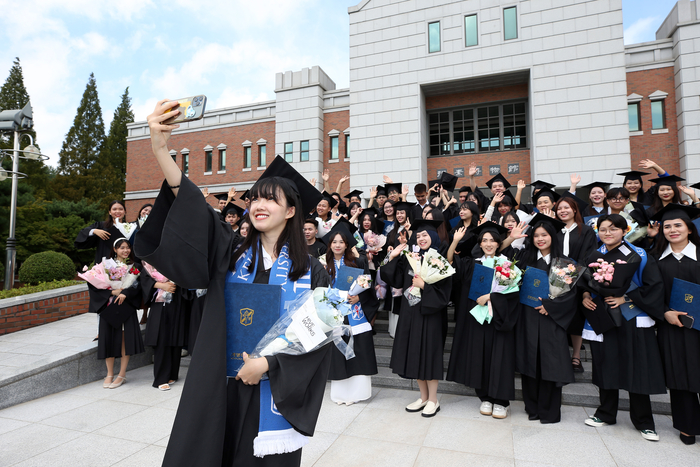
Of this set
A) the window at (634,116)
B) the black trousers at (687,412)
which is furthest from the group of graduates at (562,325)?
the window at (634,116)

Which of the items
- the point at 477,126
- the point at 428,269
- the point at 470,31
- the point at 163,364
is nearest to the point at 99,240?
the point at 163,364

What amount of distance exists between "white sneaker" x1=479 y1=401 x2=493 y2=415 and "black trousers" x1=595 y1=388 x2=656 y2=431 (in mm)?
1100

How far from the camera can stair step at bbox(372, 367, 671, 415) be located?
450 cm

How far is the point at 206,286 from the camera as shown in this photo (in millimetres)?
1856

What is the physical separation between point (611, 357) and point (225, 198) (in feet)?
25.5

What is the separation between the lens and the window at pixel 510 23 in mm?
17281

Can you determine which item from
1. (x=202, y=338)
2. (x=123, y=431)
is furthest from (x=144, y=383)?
(x=202, y=338)

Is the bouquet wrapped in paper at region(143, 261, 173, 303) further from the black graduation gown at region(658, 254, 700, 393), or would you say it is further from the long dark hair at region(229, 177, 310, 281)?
the black graduation gown at region(658, 254, 700, 393)

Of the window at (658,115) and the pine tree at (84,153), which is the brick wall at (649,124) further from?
the pine tree at (84,153)

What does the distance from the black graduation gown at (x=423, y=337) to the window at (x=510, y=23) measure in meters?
16.9

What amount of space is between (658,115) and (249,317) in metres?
20.6

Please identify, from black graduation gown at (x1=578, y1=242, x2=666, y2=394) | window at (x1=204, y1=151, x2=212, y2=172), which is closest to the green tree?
window at (x1=204, y1=151, x2=212, y2=172)

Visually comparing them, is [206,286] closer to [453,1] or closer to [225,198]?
[225,198]

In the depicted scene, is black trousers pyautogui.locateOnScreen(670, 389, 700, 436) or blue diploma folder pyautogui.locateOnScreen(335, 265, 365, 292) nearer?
black trousers pyautogui.locateOnScreen(670, 389, 700, 436)
